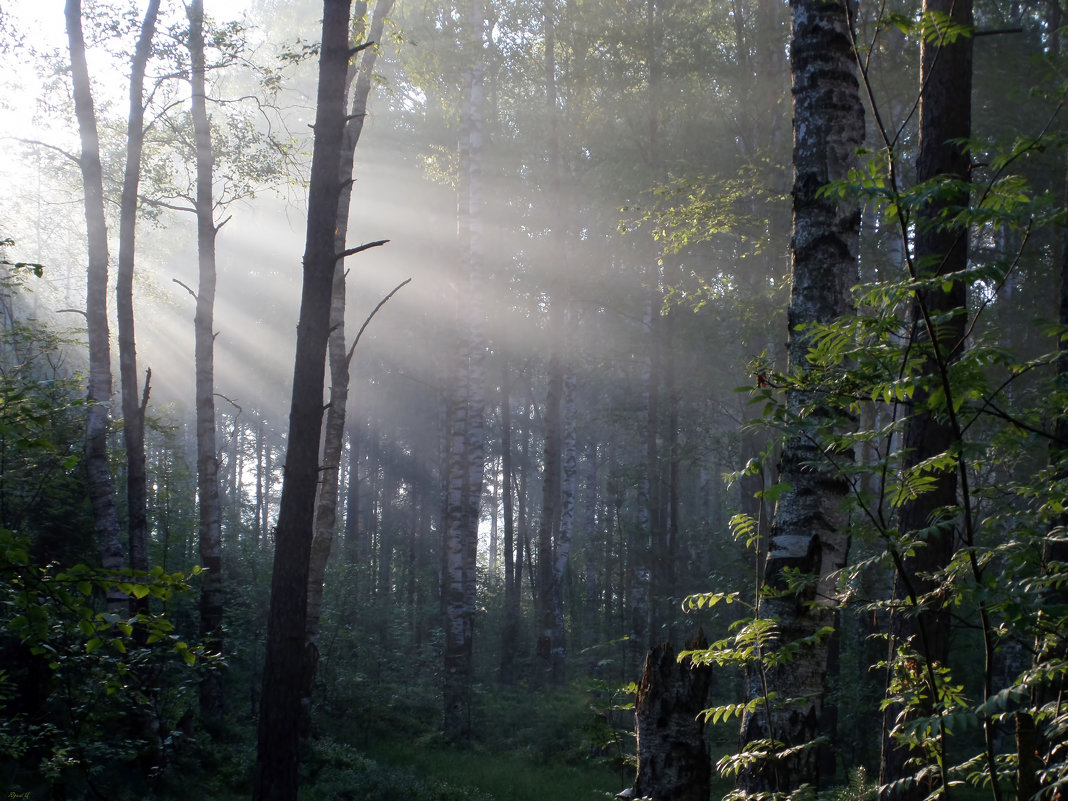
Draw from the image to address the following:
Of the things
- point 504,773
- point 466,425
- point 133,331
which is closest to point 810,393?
point 504,773

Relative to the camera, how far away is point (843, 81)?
502 cm

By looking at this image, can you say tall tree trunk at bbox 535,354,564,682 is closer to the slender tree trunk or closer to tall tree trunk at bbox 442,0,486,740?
the slender tree trunk

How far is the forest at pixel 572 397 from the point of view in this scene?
130 inches

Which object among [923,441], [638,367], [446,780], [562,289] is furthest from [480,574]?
[923,441]

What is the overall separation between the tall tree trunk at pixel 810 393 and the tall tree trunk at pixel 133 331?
9261 mm

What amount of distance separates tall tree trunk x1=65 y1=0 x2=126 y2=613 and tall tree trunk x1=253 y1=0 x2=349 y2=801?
19.5ft

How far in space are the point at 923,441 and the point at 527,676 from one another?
15541 mm

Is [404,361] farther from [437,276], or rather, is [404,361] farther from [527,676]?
[527,676]

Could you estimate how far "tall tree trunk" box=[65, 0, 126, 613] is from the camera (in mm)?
10898

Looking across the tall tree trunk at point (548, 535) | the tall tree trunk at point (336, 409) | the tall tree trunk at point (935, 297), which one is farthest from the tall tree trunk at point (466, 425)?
the tall tree trunk at point (935, 297)

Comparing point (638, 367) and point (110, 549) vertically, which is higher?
point (638, 367)

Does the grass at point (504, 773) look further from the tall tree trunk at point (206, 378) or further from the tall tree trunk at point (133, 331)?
the tall tree trunk at point (133, 331)

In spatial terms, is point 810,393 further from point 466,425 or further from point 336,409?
point 466,425

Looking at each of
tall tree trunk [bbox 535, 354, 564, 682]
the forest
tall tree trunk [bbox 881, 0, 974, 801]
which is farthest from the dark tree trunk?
tall tree trunk [bbox 535, 354, 564, 682]
